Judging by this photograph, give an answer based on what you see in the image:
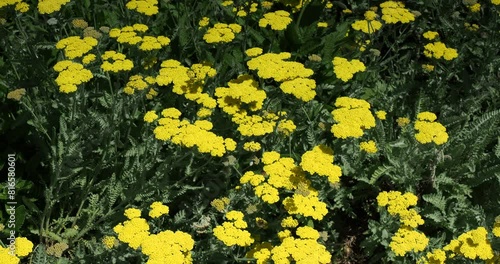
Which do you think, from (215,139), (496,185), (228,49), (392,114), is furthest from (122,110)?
(496,185)

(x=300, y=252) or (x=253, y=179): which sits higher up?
(x=253, y=179)

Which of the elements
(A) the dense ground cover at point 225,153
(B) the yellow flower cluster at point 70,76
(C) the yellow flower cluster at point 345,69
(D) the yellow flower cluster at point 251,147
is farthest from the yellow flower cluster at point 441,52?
(B) the yellow flower cluster at point 70,76

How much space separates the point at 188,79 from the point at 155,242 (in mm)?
1138

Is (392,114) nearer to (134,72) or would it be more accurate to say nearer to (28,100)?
(134,72)

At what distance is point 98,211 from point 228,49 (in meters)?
1.55

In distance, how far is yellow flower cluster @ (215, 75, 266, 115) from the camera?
11.3 feet

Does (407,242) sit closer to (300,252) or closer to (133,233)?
(300,252)

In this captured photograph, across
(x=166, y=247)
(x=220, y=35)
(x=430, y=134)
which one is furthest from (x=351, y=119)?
(x=166, y=247)

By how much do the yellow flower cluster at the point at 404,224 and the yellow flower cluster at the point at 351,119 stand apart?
389mm

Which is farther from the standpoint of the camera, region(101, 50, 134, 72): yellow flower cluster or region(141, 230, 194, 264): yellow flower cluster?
region(101, 50, 134, 72): yellow flower cluster

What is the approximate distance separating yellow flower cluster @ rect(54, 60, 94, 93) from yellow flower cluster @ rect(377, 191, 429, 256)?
1.72m

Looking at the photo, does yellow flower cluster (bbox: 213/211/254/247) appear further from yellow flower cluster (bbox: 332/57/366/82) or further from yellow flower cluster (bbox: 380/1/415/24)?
yellow flower cluster (bbox: 380/1/415/24)

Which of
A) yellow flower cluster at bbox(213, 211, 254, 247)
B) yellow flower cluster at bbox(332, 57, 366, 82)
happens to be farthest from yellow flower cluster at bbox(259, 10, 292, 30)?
yellow flower cluster at bbox(213, 211, 254, 247)

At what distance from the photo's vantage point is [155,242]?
2.74 m
